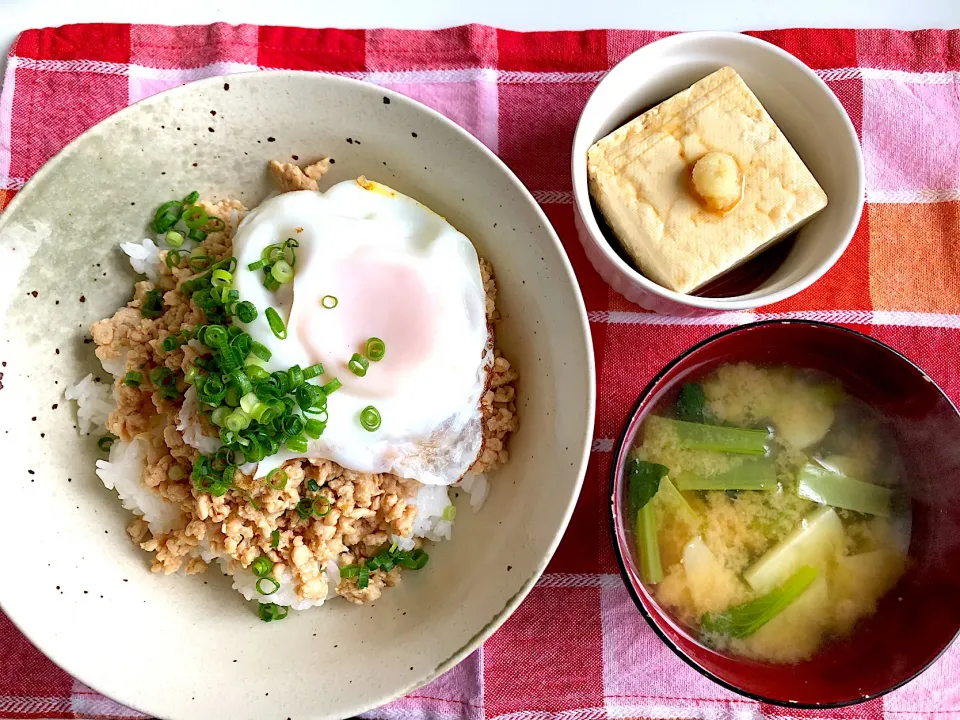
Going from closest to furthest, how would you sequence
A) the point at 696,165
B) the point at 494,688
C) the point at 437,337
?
the point at 437,337 < the point at 696,165 < the point at 494,688

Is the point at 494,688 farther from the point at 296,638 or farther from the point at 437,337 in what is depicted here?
the point at 437,337

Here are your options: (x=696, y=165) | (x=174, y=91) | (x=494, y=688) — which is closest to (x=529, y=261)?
(x=696, y=165)

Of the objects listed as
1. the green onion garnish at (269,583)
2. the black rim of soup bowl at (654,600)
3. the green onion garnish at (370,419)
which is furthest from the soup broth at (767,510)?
the green onion garnish at (269,583)

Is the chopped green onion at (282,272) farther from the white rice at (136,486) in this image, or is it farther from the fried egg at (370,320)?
the white rice at (136,486)

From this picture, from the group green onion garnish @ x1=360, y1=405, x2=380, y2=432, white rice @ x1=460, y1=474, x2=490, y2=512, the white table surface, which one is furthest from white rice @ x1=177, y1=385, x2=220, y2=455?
the white table surface

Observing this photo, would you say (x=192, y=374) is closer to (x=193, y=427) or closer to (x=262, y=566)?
(x=193, y=427)
